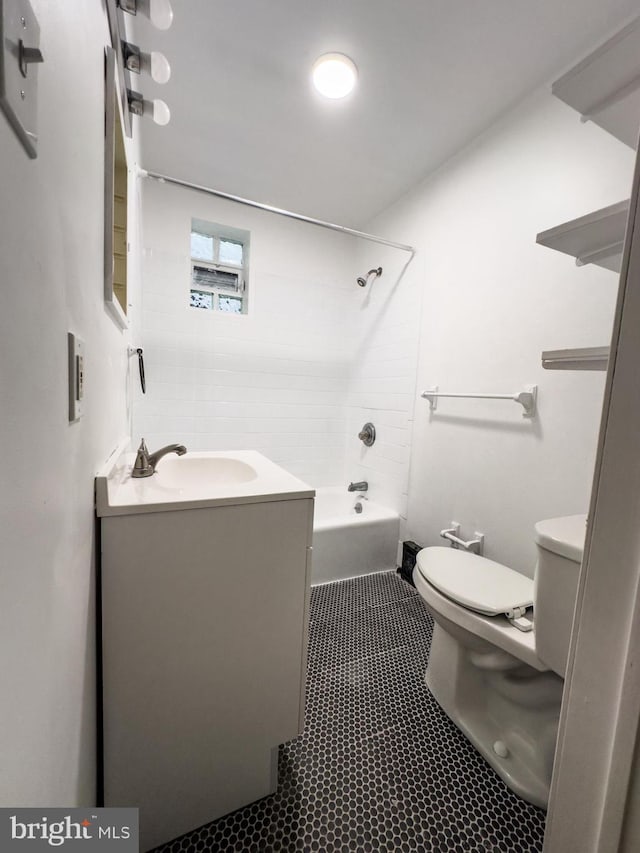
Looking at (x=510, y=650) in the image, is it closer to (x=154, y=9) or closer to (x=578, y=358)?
(x=578, y=358)

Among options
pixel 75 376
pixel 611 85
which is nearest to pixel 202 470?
pixel 75 376

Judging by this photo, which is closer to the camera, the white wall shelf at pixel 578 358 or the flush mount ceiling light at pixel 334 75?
the white wall shelf at pixel 578 358

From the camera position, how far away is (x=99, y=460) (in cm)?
84

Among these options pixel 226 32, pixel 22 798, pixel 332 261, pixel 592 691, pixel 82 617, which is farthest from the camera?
pixel 332 261

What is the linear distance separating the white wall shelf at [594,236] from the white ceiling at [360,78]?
93cm

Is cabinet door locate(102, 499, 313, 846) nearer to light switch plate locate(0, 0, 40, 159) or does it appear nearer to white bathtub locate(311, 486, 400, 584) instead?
light switch plate locate(0, 0, 40, 159)

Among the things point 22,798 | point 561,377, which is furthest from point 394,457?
point 22,798

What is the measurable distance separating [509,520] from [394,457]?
35.9 inches

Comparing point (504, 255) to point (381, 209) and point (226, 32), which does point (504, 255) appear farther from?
point (226, 32)

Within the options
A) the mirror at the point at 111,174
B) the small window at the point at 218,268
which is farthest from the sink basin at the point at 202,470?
the small window at the point at 218,268

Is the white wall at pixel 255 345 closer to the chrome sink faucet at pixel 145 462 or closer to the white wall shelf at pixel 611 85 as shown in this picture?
the chrome sink faucet at pixel 145 462

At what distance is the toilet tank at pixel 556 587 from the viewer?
87cm

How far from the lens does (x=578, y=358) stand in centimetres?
87

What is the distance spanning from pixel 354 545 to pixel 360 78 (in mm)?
2386
